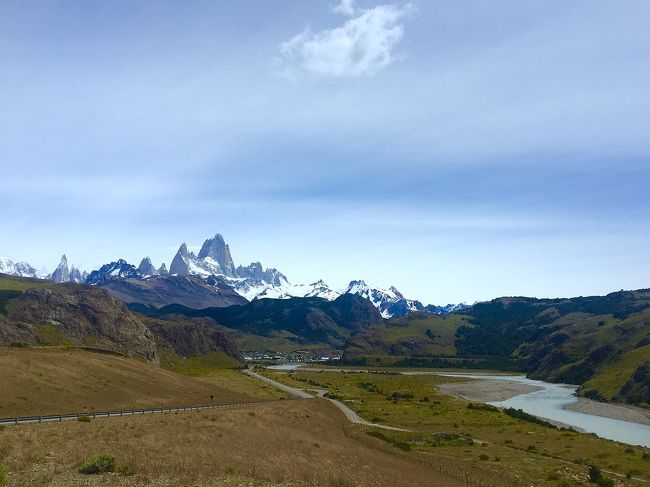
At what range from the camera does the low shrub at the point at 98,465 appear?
106 feet

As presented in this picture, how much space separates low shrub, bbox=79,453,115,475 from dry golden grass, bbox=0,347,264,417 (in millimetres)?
34758

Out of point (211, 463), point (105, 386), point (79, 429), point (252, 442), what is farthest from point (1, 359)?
point (211, 463)

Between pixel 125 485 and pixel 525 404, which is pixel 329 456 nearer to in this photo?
pixel 125 485

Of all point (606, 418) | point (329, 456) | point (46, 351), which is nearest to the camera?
point (329, 456)

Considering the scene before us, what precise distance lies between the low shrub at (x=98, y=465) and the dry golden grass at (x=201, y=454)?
0.87 metres

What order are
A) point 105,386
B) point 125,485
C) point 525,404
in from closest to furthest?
1. point 125,485
2. point 105,386
3. point 525,404

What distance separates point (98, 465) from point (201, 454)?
9024mm

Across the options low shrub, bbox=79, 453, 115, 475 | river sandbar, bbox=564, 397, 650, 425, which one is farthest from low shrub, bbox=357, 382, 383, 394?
low shrub, bbox=79, 453, 115, 475

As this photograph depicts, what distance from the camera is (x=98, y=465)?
3256cm

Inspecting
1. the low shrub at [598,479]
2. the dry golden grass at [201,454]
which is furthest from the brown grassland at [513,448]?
the dry golden grass at [201,454]

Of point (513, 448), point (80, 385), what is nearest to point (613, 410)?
point (513, 448)

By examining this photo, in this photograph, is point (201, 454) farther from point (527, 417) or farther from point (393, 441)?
point (527, 417)

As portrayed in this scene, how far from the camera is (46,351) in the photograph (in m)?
97.4

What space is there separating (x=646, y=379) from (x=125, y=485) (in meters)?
181
